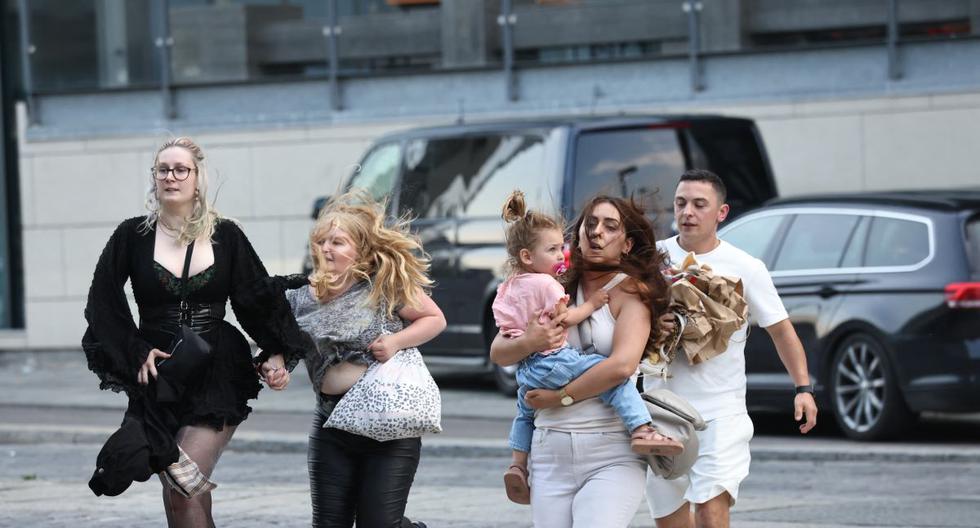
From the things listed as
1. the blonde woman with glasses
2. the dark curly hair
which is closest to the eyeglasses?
the blonde woman with glasses

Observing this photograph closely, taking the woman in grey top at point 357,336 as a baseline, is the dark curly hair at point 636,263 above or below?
above

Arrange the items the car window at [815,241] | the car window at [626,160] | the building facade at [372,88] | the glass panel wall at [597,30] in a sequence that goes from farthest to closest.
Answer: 1. the glass panel wall at [597,30]
2. the building facade at [372,88]
3. the car window at [626,160]
4. the car window at [815,241]

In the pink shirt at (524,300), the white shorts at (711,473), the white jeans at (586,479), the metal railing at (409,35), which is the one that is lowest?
the white shorts at (711,473)

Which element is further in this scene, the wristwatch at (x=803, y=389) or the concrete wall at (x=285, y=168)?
the concrete wall at (x=285, y=168)

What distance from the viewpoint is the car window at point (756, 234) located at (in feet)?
39.5

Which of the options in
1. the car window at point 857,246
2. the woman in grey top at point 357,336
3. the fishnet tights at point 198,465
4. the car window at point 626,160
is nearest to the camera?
the woman in grey top at point 357,336

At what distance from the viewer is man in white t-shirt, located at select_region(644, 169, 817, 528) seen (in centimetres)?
621

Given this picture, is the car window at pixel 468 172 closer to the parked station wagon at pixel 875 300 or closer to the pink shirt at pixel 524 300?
the parked station wagon at pixel 875 300

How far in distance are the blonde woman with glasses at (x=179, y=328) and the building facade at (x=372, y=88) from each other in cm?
1142

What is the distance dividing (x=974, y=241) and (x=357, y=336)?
5.88 m

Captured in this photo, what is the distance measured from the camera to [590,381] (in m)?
5.36

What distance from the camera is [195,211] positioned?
633 centimetres

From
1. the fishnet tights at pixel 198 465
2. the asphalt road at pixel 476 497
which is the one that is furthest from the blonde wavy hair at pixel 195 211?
the asphalt road at pixel 476 497

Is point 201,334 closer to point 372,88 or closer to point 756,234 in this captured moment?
point 756,234
